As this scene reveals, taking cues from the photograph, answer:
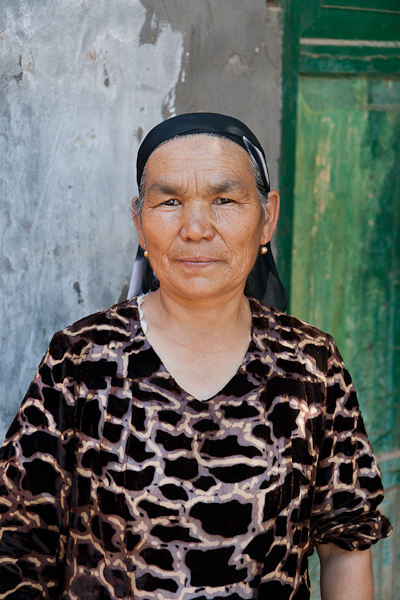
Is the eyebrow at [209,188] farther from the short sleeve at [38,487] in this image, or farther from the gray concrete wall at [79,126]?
the gray concrete wall at [79,126]

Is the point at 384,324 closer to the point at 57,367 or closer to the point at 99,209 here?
the point at 99,209

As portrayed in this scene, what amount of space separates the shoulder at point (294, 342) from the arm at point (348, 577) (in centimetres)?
55

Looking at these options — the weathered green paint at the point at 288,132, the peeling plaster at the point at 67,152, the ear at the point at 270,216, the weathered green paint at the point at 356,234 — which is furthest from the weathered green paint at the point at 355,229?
the ear at the point at 270,216

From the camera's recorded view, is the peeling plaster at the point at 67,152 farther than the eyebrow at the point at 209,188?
Yes

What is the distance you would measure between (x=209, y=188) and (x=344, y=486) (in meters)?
0.94

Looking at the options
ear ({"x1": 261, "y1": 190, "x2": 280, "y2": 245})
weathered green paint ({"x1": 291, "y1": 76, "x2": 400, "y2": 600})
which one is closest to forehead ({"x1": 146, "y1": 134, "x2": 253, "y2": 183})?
ear ({"x1": 261, "y1": 190, "x2": 280, "y2": 245})

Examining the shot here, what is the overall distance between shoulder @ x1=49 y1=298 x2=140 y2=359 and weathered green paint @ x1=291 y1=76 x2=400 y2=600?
1.43m

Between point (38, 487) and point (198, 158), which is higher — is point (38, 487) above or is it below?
below

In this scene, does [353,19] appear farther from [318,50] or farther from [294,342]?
[294,342]

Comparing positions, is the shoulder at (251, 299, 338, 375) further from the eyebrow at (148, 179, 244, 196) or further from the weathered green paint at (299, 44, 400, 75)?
the weathered green paint at (299, 44, 400, 75)

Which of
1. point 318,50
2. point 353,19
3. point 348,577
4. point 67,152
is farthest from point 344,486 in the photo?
point 353,19

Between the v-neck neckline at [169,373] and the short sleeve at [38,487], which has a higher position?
the v-neck neckline at [169,373]

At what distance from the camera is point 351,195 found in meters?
3.03

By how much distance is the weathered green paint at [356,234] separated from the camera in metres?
2.90
